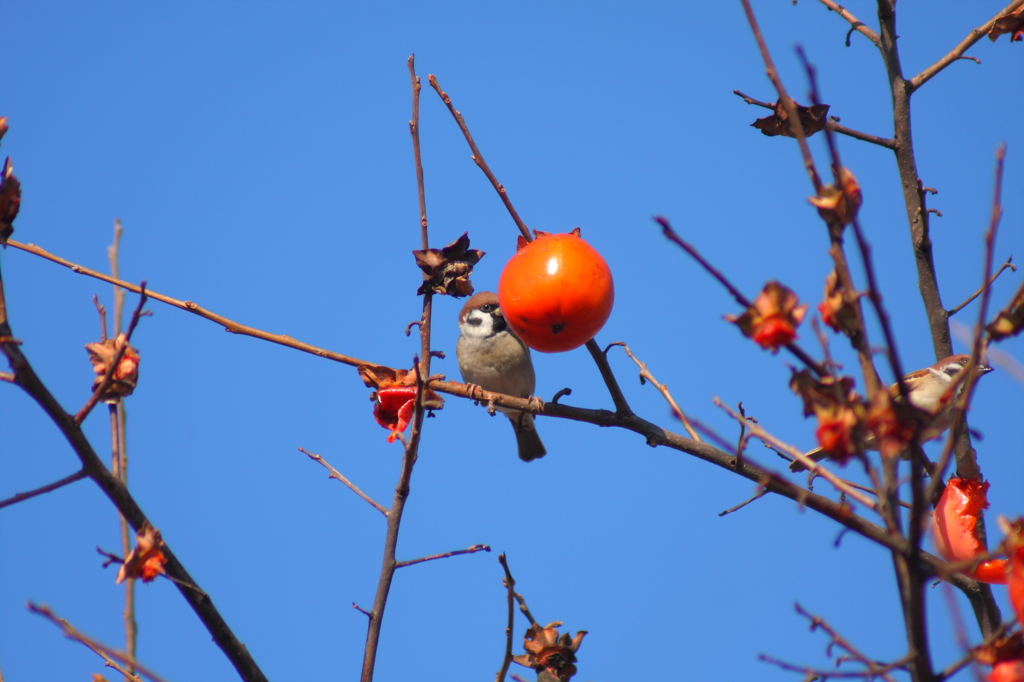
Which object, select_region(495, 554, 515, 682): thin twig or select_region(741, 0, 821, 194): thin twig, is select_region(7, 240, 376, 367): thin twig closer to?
select_region(495, 554, 515, 682): thin twig

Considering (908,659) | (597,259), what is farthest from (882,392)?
(597,259)

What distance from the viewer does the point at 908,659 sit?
1156mm

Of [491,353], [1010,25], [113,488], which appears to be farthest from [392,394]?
[491,353]

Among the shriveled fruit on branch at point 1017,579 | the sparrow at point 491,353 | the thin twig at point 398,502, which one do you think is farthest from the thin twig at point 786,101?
the sparrow at point 491,353

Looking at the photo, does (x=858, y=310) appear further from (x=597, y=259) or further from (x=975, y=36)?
(x=975, y=36)

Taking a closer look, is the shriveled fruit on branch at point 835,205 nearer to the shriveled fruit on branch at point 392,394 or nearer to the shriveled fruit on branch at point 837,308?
the shriveled fruit on branch at point 837,308

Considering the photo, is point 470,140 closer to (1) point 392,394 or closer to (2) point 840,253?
(1) point 392,394

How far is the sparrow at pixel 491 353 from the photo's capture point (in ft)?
18.4

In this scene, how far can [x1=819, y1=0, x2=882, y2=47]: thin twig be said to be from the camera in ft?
8.71

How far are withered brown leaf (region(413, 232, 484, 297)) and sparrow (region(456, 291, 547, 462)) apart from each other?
10.3 ft

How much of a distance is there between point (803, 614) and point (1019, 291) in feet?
1.87

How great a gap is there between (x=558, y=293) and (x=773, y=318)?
43.5 inches

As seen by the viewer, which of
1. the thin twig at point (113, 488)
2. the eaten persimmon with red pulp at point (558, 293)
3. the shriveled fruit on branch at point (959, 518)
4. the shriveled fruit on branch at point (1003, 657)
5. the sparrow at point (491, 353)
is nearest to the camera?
the shriveled fruit on branch at point (1003, 657)

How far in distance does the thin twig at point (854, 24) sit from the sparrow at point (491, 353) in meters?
3.05
